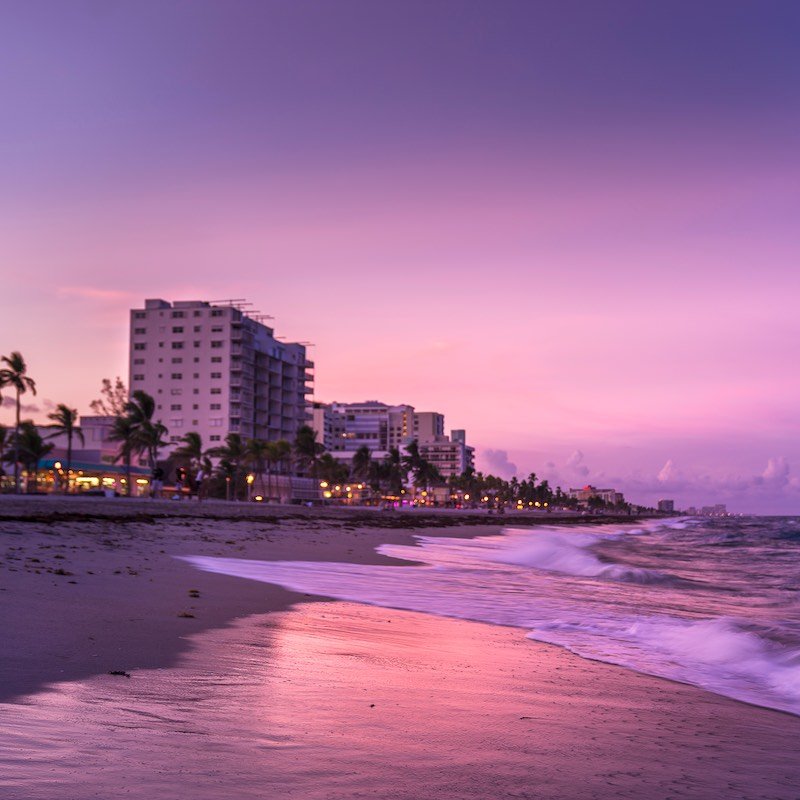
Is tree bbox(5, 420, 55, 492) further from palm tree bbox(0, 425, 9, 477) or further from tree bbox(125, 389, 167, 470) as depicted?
tree bbox(125, 389, 167, 470)

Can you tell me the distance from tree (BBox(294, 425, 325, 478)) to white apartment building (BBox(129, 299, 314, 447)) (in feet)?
26.8

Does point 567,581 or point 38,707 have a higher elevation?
point 38,707

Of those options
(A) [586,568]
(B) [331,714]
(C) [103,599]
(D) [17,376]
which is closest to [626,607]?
(C) [103,599]

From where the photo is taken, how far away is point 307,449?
464 ft

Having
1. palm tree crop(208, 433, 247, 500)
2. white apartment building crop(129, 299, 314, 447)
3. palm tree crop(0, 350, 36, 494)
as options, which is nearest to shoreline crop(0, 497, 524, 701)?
palm tree crop(0, 350, 36, 494)

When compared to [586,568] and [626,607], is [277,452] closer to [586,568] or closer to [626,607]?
[586,568]

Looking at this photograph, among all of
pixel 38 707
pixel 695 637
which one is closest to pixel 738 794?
pixel 38 707

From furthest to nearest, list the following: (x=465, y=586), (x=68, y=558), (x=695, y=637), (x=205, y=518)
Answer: (x=205, y=518) < (x=465, y=586) < (x=68, y=558) < (x=695, y=637)

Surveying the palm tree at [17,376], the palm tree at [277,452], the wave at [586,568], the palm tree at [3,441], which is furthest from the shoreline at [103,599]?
the palm tree at [277,452]

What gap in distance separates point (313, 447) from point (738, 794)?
139 meters

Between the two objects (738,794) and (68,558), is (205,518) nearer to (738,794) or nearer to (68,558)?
(68,558)

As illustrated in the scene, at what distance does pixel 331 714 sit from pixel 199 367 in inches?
5383

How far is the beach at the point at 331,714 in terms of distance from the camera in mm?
4516

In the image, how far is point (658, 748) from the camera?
19.3 ft
